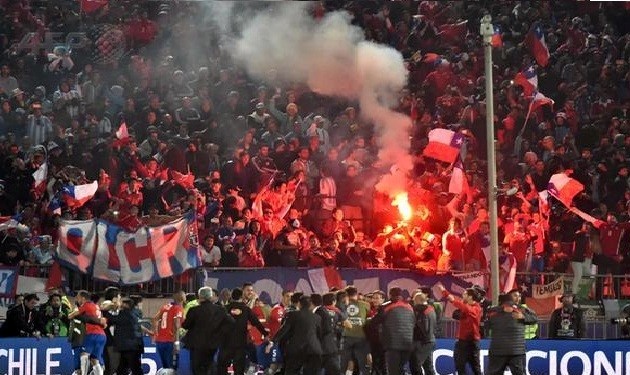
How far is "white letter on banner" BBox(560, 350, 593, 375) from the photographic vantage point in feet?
61.6

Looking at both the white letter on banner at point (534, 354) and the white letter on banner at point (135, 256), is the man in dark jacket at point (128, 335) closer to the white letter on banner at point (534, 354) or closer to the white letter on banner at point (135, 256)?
the white letter on banner at point (135, 256)

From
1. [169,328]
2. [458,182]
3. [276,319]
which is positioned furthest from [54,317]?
[458,182]

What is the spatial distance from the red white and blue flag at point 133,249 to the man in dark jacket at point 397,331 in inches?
158

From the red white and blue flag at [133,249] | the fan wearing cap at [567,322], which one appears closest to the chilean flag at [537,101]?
the fan wearing cap at [567,322]

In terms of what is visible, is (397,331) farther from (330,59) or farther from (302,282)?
(330,59)

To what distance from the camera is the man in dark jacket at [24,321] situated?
62.7ft

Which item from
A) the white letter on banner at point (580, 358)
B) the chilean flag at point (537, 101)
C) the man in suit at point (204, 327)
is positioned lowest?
the white letter on banner at point (580, 358)

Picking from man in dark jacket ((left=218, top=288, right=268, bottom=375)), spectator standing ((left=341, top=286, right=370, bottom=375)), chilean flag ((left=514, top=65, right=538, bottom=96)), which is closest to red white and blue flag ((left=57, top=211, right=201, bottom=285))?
spectator standing ((left=341, top=286, right=370, bottom=375))

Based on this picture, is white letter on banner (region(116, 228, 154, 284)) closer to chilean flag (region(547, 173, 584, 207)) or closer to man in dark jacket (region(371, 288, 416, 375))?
man in dark jacket (region(371, 288, 416, 375))

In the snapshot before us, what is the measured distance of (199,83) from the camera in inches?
1017

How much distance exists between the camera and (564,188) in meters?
24.0

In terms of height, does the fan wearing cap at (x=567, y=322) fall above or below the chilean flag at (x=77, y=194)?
below

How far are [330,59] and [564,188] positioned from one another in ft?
23.5

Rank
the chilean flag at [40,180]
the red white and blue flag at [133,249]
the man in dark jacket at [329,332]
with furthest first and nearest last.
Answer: the chilean flag at [40,180] → the red white and blue flag at [133,249] → the man in dark jacket at [329,332]
